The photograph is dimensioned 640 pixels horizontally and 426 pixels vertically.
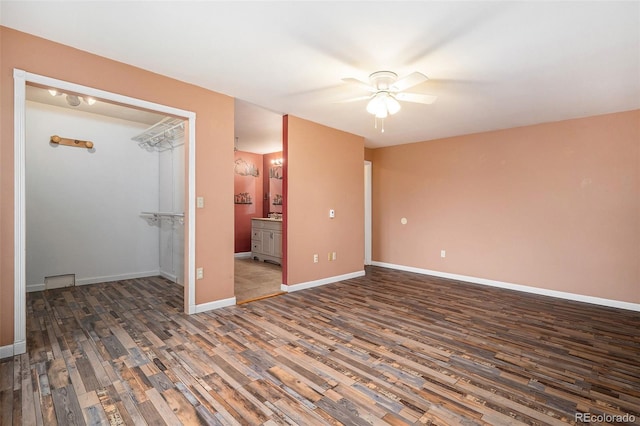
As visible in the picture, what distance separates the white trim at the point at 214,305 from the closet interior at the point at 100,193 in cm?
137

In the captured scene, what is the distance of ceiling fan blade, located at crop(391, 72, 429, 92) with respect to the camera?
8.32 ft

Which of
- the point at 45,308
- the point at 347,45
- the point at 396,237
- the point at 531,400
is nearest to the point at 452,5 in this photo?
the point at 347,45

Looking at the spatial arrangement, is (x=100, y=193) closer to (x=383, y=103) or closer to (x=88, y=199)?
(x=88, y=199)

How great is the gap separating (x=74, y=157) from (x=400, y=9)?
501 cm

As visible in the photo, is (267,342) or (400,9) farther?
(267,342)

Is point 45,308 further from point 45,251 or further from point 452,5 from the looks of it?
point 452,5

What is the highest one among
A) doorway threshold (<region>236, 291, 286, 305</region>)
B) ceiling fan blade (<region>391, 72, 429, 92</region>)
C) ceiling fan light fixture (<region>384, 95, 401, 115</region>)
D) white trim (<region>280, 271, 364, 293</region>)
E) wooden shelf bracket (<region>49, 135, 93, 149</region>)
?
ceiling fan blade (<region>391, 72, 429, 92</region>)

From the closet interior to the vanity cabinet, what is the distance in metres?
2.12

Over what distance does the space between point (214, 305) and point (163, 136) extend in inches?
122

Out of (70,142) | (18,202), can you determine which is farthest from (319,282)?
(70,142)

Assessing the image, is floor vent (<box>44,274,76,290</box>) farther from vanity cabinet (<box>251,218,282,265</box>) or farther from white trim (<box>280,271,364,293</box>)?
vanity cabinet (<box>251,218,282,265</box>)

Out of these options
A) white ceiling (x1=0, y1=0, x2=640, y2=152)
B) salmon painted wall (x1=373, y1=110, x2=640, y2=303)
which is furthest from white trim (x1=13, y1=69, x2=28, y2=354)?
salmon painted wall (x1=373, y1=110, x2=640, y2=303)

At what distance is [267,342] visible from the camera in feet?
8.90

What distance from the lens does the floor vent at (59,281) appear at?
426 cm
